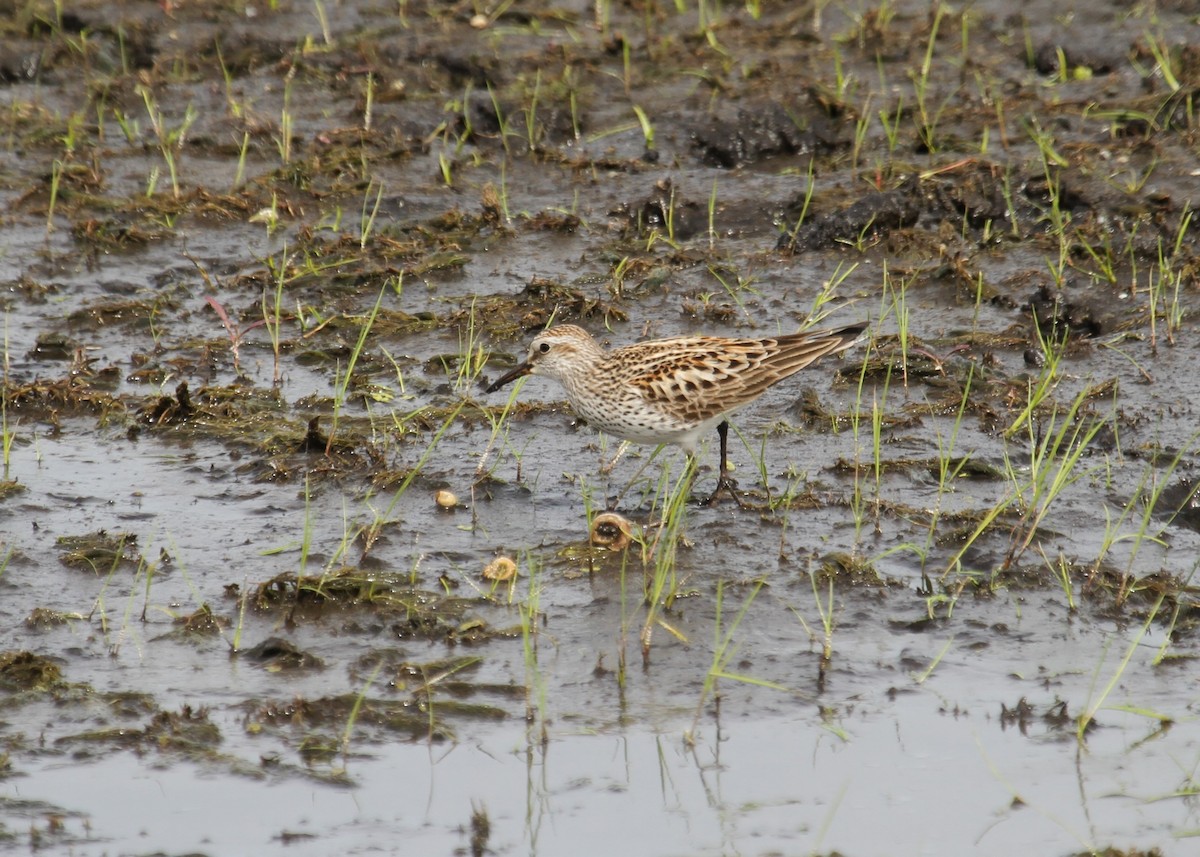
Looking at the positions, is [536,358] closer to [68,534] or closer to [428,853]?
[68,534]

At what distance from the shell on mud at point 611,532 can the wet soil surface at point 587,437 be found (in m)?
0.03

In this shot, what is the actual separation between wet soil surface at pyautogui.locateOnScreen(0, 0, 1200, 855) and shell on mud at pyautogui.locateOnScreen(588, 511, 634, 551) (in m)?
0.03

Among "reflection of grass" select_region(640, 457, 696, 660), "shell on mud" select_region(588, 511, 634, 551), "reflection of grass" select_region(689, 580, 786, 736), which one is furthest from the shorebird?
"reflection of grass" select_region(689, 580, 786, 736)

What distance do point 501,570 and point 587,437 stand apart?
1844 millimetres

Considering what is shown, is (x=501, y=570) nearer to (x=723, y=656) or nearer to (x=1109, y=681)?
(x=723, y=656)

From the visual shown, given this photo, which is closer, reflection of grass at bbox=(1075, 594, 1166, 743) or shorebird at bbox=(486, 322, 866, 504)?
reflection of grass at bbox=(1075, 594, 1166, 743)

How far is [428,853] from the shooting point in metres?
5.92

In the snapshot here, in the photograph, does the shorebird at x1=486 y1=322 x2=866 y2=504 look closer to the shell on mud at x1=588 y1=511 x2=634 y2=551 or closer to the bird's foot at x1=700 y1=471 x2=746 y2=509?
the bird's foot at x1=700 y1=471 x2=746 y2=509

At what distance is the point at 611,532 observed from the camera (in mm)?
7949

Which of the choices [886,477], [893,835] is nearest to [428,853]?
[893,835]

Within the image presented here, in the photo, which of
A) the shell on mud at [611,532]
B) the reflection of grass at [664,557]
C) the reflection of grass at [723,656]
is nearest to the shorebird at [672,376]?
the reflection of grass at [664,557]

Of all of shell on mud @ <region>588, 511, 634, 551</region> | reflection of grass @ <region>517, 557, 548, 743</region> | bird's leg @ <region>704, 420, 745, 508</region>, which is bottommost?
reflection of grass @ <region>517, 557, 548, 743</region>

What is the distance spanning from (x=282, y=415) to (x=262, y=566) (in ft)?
6.10

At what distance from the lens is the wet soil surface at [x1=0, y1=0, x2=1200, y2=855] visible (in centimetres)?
636
